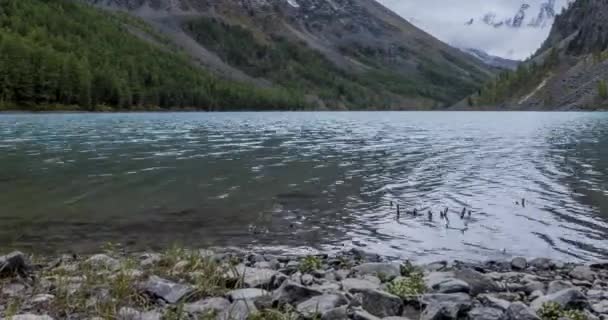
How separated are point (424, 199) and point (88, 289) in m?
15.6

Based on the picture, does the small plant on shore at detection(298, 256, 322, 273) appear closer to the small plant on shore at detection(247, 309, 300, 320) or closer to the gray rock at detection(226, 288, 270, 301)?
the gray rock at detection(226, 288, 270, 301)

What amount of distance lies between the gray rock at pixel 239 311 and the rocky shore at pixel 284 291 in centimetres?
2

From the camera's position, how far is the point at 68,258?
1360 cm

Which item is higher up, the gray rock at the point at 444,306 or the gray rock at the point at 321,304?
the gray rock at the point at 444,306

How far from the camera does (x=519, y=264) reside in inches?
520

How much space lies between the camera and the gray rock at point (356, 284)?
10031mm

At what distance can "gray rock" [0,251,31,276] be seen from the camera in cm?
1069

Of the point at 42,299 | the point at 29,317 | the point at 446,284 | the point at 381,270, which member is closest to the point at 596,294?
the point at 446,284

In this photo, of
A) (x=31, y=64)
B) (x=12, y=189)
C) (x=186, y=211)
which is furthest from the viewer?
(x=31, y=64)

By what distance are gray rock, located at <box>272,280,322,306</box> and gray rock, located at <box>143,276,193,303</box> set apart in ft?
5.13

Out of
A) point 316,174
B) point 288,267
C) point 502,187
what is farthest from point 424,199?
point 288,267

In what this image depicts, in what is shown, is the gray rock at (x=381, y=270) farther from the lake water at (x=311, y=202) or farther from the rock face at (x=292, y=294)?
the lake water at (x=311, y=202)

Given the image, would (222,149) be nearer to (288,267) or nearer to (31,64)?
(288,267)

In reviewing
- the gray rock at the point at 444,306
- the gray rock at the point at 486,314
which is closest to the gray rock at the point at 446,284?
the gray rock at the point at 444,306
